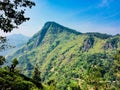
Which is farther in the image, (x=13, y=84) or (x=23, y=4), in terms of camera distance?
(x=13, y=84)

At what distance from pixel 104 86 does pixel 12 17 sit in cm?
10724

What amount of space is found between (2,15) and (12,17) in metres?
1.56

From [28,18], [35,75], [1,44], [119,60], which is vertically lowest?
[35,75]

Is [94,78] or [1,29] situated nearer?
[1,29]

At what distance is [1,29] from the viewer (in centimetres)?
3228

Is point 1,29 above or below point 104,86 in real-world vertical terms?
above

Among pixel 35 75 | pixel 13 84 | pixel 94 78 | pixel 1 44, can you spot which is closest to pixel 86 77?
pixel 94 78

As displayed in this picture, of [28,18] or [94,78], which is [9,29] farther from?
[94,78]

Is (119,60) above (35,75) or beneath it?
above

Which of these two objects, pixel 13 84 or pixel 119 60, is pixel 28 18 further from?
pixel 119 60

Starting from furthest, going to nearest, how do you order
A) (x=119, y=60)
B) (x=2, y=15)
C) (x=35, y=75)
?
(x=35, y=75) → (x=119, y=60) → (x=2, y=15)

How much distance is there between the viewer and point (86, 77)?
131 metres

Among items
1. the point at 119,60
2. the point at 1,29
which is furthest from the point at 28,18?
the point at 119,60

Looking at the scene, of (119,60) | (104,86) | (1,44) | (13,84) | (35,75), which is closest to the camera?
(1,44)
